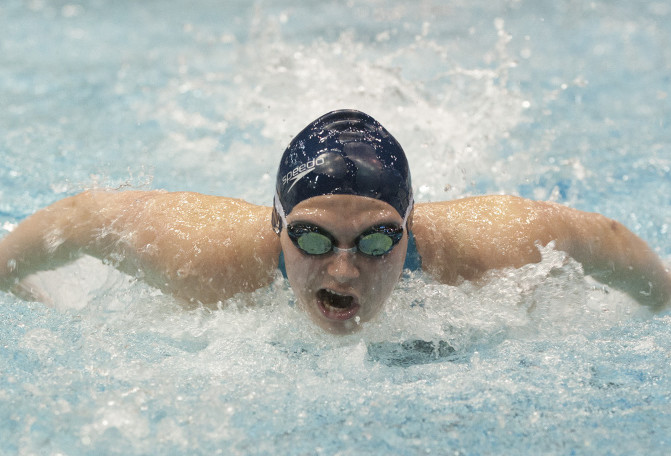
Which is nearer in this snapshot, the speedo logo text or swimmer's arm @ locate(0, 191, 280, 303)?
the speedo logo text

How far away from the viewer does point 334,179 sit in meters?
2.16

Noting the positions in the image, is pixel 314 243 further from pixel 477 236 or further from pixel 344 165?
pixel 477 236

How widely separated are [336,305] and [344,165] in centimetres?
44

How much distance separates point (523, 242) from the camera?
2.50 meters

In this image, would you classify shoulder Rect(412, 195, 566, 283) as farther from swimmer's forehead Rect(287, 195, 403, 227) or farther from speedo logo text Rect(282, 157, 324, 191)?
speedo logo text Rect(282, 157, 324, 191)

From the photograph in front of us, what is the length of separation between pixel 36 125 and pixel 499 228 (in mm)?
3030

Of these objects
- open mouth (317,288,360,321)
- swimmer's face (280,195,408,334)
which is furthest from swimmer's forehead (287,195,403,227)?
open mouth (317,288,360,321)

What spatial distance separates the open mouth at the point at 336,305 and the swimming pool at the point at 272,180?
169 millimetres

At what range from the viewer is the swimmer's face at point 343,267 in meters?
2.14

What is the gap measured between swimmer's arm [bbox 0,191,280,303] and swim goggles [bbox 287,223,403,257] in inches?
10.8

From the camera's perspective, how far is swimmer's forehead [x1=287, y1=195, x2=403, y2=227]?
7.02 ft

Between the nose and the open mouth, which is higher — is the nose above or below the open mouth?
above

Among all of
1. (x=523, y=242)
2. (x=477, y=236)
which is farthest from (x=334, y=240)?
(x=523, y=242)

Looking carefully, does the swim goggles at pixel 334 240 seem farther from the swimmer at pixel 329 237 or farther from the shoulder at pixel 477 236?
the shoulder at pixel 477 236
